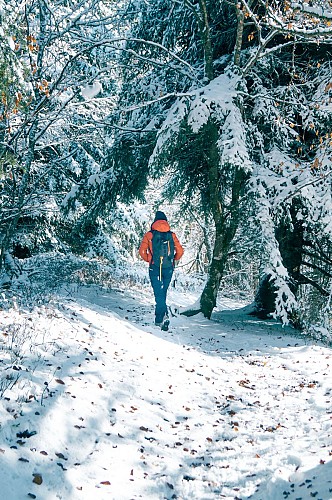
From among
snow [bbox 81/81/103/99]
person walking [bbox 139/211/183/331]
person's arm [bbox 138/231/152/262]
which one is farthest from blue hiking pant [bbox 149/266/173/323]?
snow [bbox 81/81/103/99]

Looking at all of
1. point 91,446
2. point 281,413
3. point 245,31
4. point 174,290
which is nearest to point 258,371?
point 281,413

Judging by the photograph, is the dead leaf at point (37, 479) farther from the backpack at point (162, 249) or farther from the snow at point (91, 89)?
the snow at point (91, 89)

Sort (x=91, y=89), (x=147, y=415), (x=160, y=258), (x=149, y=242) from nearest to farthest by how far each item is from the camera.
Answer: (x=147, y=415) < (x=91, y=89) < (x=160, y=258) < (x=149, y=242)

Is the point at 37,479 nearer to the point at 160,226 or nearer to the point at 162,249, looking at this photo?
the point at 162,249

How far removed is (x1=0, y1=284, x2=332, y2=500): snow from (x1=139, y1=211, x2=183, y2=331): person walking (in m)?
1.12

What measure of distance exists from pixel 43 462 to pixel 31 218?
10.8 m

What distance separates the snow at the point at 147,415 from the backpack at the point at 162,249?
1647 mm

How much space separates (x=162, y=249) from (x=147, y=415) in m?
4.83

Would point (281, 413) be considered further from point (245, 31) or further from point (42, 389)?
point (245, 31)

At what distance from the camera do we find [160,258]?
30.5 feet

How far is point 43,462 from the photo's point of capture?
11.0ft

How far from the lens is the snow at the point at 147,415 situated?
3.47m

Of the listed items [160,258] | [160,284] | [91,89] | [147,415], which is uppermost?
[91,89]

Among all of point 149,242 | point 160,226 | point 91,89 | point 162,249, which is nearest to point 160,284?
point 162,249
